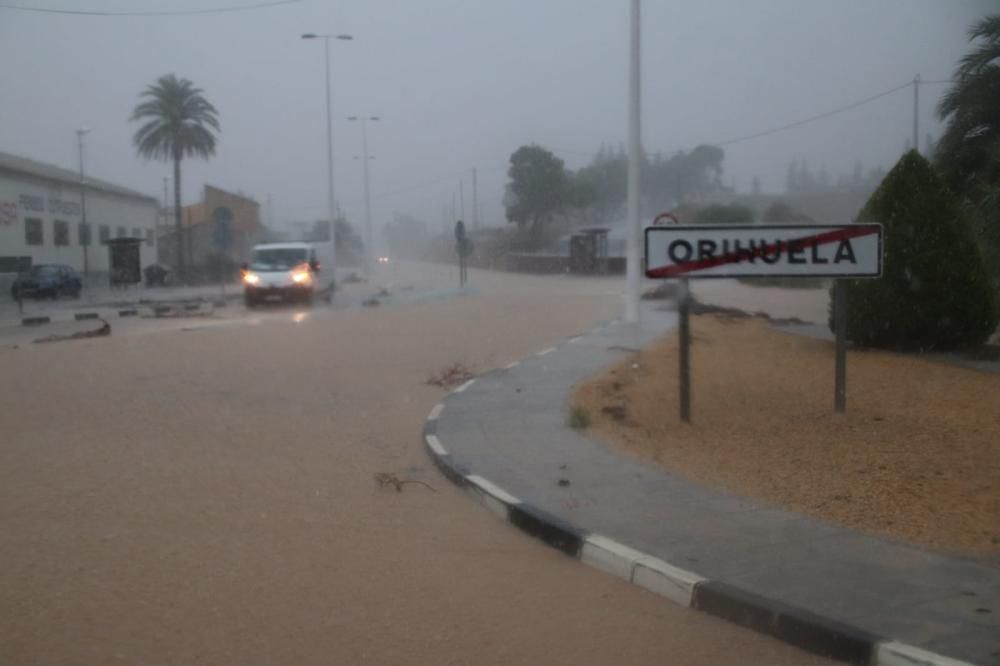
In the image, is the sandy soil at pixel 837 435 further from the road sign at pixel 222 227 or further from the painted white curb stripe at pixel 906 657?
the road sign at pixel 222 227

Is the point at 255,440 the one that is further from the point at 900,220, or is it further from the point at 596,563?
the point at 900,220

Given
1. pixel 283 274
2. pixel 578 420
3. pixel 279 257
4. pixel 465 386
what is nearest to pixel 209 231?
pixel 279 257

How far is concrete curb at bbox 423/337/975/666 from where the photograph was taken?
4.19m

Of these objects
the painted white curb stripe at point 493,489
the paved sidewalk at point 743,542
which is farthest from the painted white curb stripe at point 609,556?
the painted white curb stripe at point 493,489

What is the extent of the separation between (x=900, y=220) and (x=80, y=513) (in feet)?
35.4

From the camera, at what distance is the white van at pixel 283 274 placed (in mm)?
29516

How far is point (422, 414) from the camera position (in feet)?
35.3

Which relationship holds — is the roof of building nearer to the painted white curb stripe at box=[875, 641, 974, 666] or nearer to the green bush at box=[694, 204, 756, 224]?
the green bush at box=[694, 204, 756, 224]

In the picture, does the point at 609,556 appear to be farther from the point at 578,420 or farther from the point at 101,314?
the point at 101,314

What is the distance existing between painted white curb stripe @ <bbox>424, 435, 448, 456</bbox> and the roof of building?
39.3 m

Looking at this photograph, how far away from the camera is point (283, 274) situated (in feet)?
97.7

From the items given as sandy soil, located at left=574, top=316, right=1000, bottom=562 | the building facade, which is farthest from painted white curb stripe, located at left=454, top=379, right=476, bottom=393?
the building facade

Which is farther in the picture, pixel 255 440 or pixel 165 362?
pixel 165 362

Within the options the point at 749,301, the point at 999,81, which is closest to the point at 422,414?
the point at 999,81
